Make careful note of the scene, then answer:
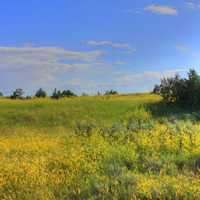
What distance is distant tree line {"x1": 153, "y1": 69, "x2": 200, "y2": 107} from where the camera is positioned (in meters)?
28.4

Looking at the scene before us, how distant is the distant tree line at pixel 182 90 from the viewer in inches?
1117

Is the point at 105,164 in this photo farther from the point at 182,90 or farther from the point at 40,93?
the point at 40,93

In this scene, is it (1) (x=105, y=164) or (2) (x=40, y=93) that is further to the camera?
(2) (x=40, y=93)

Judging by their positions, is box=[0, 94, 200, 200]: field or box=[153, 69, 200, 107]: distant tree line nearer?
box=[0, 94, 200, 200]: field

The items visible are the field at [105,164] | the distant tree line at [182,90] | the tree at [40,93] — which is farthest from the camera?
the tree at [40,93]

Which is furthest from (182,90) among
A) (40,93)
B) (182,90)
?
(40,93)

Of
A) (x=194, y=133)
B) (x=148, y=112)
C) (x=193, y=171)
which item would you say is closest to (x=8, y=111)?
(x=148, y=112)

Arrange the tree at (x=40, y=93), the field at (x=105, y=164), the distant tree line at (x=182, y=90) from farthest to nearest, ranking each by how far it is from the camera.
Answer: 1. the tree at (x=40, y=93)
2. the distant tree line at (x=182, y=90)
3. the field at (x=105, y=164)

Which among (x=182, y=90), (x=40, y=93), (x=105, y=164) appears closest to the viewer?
(x=105, y=164)

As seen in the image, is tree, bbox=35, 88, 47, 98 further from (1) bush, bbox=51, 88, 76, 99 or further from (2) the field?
(2) the field

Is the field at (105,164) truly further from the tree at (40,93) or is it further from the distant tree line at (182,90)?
the tree at (40,93)

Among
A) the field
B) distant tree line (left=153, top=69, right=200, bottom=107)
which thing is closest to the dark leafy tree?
distant tree line (left=153, top=69, right=200, bottom=107)

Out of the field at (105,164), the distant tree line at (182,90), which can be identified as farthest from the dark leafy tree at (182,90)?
the field at (105,164)

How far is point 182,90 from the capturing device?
2883cm
